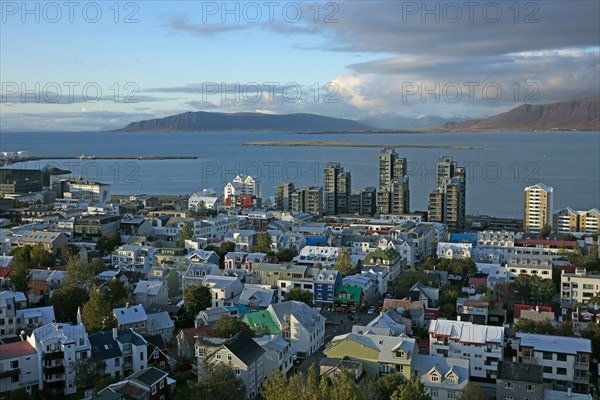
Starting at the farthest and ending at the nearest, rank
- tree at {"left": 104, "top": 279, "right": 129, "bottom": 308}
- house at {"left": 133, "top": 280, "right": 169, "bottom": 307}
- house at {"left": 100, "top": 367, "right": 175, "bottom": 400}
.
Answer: house at {"left": 133, "top": 280, "right": 169, "bottom": 307}, tree at {"left": 104, "top": 279, "right": 129, "bottom": 308}, house at {"left": 100, "top": 367, "right": 175, "bottom": 400}

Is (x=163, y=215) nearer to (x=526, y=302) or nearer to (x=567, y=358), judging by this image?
(x=526, y=302)

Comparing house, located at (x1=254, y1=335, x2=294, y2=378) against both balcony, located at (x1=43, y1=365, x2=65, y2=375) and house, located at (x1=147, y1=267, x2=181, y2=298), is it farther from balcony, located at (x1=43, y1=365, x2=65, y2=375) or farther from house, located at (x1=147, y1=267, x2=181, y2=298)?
house, located at (x1=147, y1=267, x2=181, y2=298)

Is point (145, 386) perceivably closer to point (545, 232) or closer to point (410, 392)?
point (410, 392)

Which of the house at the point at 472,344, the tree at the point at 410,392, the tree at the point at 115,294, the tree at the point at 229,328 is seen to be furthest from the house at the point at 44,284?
the tree at the point at 410,392

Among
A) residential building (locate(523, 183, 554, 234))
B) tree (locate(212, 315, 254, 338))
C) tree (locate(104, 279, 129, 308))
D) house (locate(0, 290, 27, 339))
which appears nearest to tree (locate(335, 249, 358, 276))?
tree (locate(104, 279, 129, 308))

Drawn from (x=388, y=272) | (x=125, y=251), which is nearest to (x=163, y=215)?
(x=125, y=251)

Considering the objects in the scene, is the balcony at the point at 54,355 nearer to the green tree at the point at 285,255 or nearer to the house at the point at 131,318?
the house at the point at 131,318
